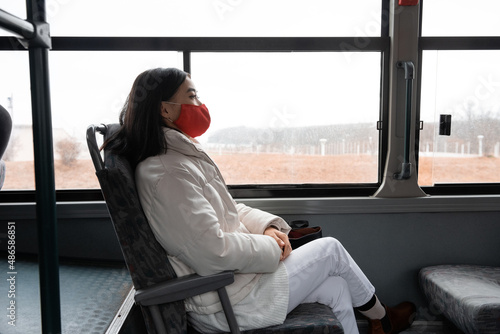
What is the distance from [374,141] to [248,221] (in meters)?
1.08

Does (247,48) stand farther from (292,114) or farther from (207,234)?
(207,234)

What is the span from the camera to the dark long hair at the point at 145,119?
159 cm

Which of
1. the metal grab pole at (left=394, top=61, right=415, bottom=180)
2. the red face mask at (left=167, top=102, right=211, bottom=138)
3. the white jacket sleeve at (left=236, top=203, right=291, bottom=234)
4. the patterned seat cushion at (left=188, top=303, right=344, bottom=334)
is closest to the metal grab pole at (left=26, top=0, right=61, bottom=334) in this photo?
the patterned seat cushion at (left=188, top=303, right=344, bottom=334)

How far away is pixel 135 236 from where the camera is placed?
1.38 metres

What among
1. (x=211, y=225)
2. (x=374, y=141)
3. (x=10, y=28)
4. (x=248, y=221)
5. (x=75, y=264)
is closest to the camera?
(x=10, y=28)

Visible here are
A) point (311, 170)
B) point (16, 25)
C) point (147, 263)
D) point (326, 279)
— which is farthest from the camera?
point (311, 170)

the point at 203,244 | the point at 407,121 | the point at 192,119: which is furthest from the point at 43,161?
the point at 407,121

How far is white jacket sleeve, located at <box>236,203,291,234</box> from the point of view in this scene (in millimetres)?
1874

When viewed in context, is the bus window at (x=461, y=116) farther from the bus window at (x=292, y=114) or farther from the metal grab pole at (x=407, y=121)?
the bus window at (x=292, y=114)

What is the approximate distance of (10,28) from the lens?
88cm

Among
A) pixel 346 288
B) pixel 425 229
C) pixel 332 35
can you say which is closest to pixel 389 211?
pixel 425 229

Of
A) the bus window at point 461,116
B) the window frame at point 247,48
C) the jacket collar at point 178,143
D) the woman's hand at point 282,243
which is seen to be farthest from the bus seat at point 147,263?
the bus window at point 461,116

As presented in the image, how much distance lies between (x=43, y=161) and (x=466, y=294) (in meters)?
1.92

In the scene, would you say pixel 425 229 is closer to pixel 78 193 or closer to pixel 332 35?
pixel 332 35
